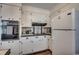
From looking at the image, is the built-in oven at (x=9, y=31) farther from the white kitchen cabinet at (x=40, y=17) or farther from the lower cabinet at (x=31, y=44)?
the white kitchen cabinet at (x=40, y=17)

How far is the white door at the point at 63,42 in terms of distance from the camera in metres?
1.03

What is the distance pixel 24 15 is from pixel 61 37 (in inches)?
25.8

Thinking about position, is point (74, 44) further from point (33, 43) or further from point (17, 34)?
point (17, 34)

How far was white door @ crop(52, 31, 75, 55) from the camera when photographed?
1025 mm

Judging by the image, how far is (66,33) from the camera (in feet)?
3.54

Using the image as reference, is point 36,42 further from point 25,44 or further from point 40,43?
point 25,44

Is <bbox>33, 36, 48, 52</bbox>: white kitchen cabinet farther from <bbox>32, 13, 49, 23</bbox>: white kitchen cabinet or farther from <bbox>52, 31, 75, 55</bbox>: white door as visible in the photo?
<bbox>32, 13, 49, 23</bbox>: white kitchen cabinet

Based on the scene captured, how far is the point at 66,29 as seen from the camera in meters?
1.08

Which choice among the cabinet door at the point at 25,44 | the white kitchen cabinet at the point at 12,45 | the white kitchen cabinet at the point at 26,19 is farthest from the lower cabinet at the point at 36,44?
the white kitchen cabinet at the point at 26,19

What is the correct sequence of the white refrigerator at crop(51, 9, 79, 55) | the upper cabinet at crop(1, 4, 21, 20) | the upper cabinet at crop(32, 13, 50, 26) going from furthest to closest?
1. the upper cabinet at crop(1, 4, 21, 20)
2. the upper cabinet at crop(32, 13, 50, 26)
3. the white refrigerator at crop(51, 9, 79, 55)

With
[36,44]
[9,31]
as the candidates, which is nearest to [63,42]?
[36,44]

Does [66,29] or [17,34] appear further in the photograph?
[17,34]

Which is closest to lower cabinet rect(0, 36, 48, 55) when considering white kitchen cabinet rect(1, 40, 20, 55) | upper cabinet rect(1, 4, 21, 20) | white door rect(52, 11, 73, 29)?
white kitchen cabinet rect(1, 40, 20, 55)

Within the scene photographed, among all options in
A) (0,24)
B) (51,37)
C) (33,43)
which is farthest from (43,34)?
(0,24)
